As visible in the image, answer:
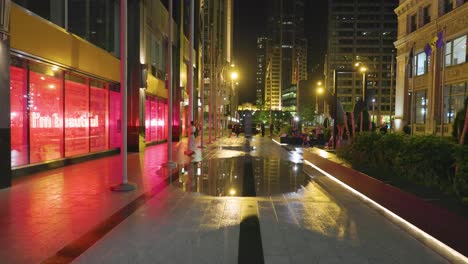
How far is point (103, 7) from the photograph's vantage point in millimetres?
18984

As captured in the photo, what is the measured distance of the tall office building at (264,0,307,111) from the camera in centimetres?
13500

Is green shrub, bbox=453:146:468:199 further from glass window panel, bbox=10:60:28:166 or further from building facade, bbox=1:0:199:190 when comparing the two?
glass window panel, bbox=10:60:28:166

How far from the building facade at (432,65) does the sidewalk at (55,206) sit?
2871 cm

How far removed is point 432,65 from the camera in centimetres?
3659

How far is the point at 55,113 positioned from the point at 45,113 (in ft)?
2.41

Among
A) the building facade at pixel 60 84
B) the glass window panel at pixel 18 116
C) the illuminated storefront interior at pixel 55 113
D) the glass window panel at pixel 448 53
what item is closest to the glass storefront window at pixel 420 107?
the glass window panel at pixel 448 53

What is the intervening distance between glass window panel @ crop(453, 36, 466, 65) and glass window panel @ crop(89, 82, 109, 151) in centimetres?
2951

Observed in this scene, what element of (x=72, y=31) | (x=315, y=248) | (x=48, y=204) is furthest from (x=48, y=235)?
(x=72, y=31)

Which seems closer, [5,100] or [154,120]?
[5,100]

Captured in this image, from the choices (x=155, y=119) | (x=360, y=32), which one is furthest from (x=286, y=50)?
(x=155, y=119)

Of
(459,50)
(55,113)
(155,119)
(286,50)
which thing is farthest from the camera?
(286,50)

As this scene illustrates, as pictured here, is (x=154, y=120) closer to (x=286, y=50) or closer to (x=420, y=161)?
(x=420, y=161)

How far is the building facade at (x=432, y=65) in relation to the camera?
3275 centimetres

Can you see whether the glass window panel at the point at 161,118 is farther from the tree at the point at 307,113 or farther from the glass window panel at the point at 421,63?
the tree at the point at 307,113
